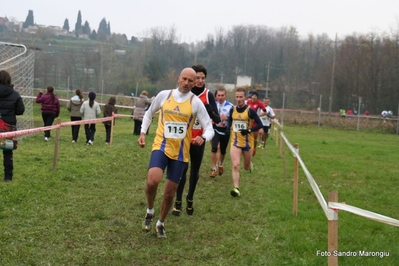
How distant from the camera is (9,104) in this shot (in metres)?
9.41

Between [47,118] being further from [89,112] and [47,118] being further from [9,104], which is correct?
[9,104]

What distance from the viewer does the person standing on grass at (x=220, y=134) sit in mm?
11281

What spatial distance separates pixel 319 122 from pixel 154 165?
3942cm

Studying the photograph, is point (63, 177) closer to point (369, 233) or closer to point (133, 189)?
point (133, 189)

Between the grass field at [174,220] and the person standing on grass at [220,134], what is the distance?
441mm

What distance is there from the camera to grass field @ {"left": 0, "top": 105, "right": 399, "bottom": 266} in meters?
5.79

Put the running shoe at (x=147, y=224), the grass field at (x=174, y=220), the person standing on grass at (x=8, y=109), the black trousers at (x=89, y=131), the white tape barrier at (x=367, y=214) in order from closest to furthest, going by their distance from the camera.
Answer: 1. the white tape barrier at (x=367, y=214)
2. the grass field at (x=174, y=220)
3. the running shoe at (x=147, y=224)
4. the person standing on grass at (x=8, y=109)
5. the black trousers at (x=89, y=131)

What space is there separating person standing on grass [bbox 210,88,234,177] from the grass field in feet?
1.45

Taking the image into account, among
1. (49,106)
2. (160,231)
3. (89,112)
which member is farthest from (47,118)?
(160,231)

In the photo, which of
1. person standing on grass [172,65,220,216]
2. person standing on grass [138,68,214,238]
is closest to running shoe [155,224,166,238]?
person standing on grass [138,68,214,238]

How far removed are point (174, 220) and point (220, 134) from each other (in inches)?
165

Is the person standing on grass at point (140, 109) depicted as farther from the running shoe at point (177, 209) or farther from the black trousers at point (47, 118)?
the running shoe at point (177, 209)

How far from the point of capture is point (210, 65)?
9500 cm

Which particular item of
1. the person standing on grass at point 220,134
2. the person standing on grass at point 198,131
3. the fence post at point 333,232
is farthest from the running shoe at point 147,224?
the person standing on grass at point 220,134
